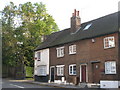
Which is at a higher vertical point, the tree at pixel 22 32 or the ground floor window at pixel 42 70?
the tree at pixel 22 32

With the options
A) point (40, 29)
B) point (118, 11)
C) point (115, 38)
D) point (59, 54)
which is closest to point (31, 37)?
point (40, 29)

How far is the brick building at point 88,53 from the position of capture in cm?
2322

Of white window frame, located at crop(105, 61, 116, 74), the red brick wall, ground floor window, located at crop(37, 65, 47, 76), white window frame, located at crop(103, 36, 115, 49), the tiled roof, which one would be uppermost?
the tiled roof

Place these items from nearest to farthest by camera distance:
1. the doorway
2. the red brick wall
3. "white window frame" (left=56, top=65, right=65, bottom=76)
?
the red brick wall → the doorway → "white window frame" (left=56, top=65, right=65, bottom=76)

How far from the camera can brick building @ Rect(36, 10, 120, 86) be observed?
2322 cm

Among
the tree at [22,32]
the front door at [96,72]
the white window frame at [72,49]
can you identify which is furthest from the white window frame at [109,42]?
the tree at [22,32]

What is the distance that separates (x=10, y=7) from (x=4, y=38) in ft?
22.1

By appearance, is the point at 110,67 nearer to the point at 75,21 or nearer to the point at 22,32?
the point at 75,21

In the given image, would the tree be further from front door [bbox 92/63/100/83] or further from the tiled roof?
front door [bbox 92/63/100/83]

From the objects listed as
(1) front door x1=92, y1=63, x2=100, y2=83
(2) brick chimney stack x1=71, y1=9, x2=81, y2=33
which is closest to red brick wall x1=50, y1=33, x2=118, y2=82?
(1) front door x1=92, y1=63, x2=100, y2=83

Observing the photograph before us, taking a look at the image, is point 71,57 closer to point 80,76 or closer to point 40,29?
point 80,76

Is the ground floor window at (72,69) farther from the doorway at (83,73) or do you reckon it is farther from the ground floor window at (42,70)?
the ground floor window at (42,70)

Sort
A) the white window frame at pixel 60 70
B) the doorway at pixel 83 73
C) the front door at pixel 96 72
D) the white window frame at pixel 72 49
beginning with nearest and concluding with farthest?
the front door at pixel 96 72 < the doorway at pixel 83 73 < the white window frame at pixel 72 49 < the white window frame at pixel 60 70

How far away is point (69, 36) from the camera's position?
3188cm
